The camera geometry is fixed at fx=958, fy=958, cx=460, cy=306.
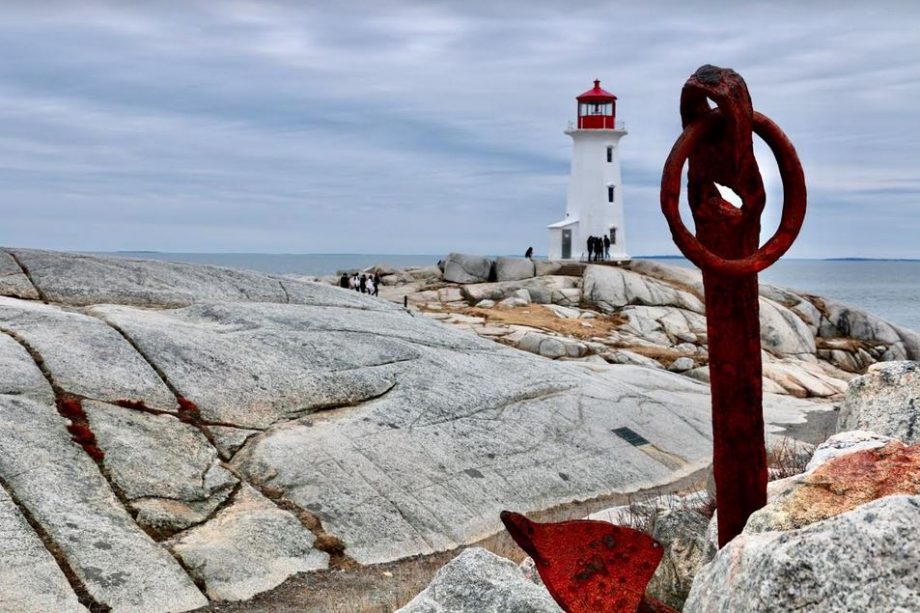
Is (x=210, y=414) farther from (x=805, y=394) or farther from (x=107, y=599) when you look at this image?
(x=805, y=394)

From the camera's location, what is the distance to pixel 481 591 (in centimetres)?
590

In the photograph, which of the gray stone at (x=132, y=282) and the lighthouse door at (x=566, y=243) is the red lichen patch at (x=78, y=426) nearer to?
the gray stone at (x=132, y=282)

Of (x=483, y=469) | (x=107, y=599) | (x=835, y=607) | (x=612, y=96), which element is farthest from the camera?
(x=612, y=96)

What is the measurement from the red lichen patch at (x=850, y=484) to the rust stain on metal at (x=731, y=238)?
0.58m

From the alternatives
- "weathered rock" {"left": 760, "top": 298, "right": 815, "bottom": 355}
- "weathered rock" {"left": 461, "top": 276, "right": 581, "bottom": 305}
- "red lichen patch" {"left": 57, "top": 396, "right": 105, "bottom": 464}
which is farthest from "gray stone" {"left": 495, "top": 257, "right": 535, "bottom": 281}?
"red lichen patch" {"left": 57, "top": 396, "right": 105, "bottom": 464}

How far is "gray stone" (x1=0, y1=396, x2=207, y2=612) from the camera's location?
38.7 feet

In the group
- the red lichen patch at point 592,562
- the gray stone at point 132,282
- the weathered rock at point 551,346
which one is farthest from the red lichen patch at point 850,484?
the weathered rock at point 551,346

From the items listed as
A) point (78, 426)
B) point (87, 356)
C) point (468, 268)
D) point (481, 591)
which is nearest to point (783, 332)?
point (468, 268)

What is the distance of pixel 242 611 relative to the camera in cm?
1198

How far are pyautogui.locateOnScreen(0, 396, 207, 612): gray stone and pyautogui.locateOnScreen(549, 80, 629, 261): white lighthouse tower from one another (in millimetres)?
51591

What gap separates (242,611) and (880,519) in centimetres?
965

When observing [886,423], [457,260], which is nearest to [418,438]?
[886,423]

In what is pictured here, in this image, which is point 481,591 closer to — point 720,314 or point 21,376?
point 720,314

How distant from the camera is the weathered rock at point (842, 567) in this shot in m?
3.78
